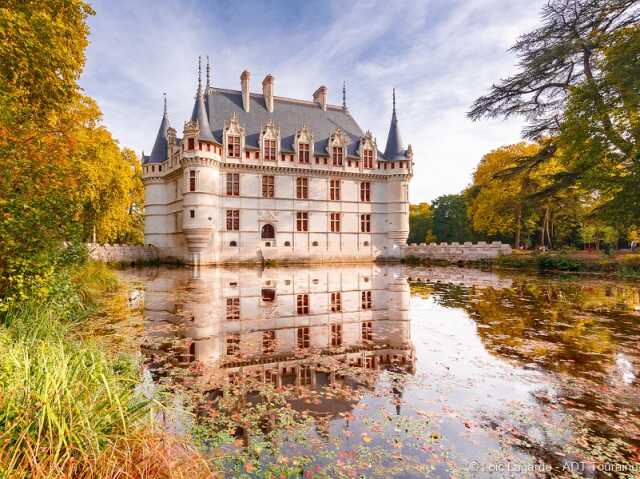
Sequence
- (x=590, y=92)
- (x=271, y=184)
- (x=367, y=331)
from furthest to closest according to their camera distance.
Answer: (x=271, y=184) → (x=590, y=92) → (x=367, y=331)

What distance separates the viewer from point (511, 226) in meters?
31.9

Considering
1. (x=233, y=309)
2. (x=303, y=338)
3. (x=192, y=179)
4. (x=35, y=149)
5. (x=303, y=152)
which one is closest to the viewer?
(x=35, y=149)

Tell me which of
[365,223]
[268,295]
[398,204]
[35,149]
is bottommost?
[268,295]

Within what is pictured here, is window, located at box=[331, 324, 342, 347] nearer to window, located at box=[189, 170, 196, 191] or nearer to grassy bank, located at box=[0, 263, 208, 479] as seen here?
grassy bank, located at box=[0, 263, 208, 479]

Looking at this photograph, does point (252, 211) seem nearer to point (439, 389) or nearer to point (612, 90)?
point (612, 90)

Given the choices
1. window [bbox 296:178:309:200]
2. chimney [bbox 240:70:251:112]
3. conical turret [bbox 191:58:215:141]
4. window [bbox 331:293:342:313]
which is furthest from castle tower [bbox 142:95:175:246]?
window [bbox 331:293:342:313]

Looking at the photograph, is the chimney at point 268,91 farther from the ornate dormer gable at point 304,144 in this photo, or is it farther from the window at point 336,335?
the window at point 336,335

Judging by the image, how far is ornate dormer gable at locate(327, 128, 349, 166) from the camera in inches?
1153

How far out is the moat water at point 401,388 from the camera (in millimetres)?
2814

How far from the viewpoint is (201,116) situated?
2466cm

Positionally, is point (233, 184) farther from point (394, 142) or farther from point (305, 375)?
point (305, 375)

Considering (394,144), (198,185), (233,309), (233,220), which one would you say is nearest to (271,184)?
(233,220)

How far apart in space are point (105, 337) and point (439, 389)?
5295mm

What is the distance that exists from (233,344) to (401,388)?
9.55ft
